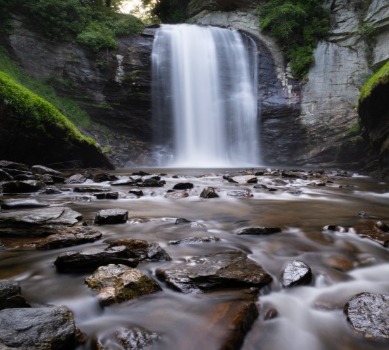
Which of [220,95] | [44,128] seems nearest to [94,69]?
[220,95]

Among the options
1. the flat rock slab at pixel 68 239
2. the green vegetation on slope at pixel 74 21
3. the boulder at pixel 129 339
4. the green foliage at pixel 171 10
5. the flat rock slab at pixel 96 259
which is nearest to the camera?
the boulder at pixel 129 339

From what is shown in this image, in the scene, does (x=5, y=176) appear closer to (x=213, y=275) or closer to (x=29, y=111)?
(x=29, y=111)

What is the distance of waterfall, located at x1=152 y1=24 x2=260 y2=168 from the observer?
17.7 m

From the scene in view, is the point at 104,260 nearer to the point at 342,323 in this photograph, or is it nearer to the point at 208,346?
the point at 208,346

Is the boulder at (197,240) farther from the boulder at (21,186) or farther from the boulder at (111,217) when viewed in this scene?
the boulder at (21,186)

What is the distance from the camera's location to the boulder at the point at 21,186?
5648mm

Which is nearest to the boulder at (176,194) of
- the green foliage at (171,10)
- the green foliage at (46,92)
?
the green foliage at (46,92)

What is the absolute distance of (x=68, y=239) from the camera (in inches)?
111

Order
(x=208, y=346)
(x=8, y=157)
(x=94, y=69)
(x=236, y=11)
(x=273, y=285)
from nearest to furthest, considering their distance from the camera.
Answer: (x=208, y=346) < (x=273, y=285) < (x=8, y=157) < (x=94, y=69) < (x=236, y=11)

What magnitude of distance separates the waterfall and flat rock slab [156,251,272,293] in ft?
48.4

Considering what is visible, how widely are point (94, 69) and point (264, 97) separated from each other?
9.51m

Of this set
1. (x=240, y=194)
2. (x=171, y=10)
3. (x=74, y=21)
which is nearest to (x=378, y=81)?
(x=240, y=194)

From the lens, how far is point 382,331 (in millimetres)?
1595

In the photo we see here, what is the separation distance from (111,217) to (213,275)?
1900 millimetres
